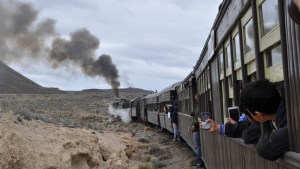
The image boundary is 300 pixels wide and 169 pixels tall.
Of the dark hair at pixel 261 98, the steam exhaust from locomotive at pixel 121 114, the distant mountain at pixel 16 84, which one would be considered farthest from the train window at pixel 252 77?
the distant mountain at pixel 16 84

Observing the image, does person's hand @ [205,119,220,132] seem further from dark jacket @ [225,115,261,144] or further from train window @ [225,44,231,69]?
train window @ [225,44,231,69]

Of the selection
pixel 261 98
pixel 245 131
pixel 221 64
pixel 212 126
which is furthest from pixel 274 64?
pixel 221 64

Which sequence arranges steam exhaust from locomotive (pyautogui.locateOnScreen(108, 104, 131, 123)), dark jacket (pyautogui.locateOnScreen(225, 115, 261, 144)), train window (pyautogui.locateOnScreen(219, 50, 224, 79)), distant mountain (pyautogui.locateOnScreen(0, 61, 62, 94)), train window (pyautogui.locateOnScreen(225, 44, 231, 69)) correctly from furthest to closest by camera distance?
distant mountain (pyautogui.locateOnScreen(0, 61, 62, 94))
steam exhaust from locomotive (pyautogui.locateOnScreen(108, 104, 131, 123))
train window (pyautogui.locateOnScreen(219, 50, 224, 79))
train window (pyautogui.locateOnScreen(225, 44, 231, 69))
dark jacket (pyautogui.locateOnScreen(225, 115, 261, 144))

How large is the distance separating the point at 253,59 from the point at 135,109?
126 feet

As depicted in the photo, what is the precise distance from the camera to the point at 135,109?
41875 mm

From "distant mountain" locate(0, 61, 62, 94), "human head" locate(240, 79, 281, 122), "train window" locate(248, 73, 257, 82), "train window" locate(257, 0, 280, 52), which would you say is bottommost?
"human head" locate(240, 79, 281, 122)

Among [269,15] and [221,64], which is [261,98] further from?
[221,64]

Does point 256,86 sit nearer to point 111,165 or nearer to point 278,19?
point 278,19

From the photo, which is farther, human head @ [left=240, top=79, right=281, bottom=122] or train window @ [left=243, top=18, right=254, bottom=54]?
train window @ [left=243, top=18, right=254, bottom=54]

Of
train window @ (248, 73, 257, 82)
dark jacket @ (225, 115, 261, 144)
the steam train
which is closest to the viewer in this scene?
the steam train

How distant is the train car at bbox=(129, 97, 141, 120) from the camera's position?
4056 centimetres

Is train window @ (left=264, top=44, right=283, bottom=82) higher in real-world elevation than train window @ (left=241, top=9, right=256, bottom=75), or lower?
lower

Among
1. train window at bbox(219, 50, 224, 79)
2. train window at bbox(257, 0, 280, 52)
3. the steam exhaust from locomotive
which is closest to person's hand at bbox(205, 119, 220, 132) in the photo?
train window at bbox(219, 50, 224, 79)

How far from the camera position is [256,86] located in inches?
108
